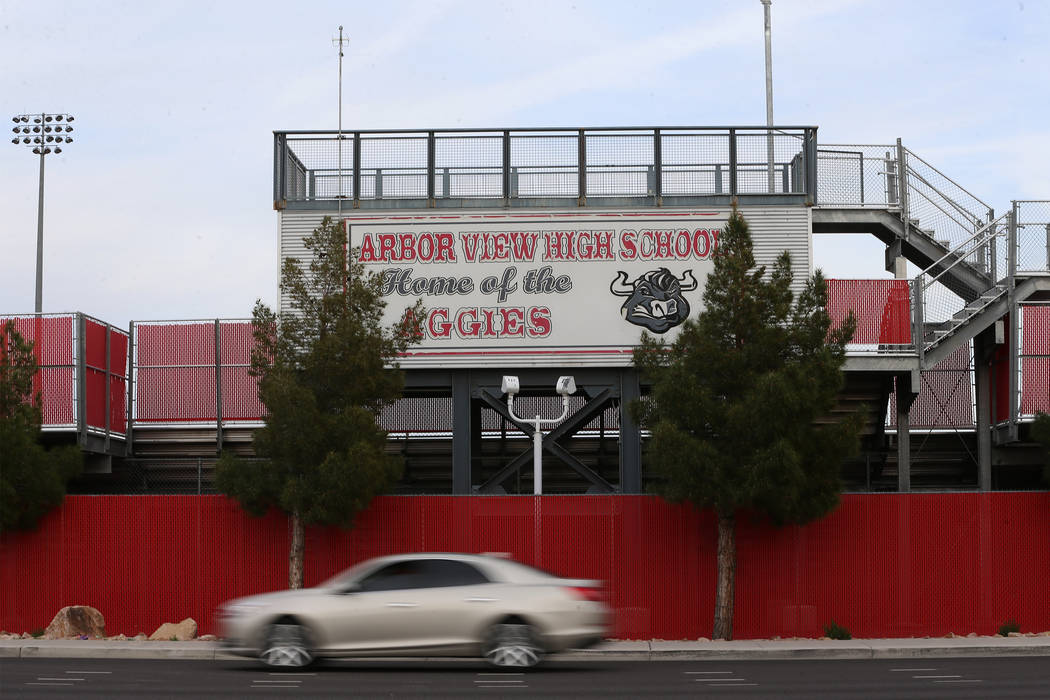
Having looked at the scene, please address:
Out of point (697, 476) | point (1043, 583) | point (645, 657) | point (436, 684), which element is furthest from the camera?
point (1043, 583)

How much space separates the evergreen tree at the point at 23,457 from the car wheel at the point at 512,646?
397 inches

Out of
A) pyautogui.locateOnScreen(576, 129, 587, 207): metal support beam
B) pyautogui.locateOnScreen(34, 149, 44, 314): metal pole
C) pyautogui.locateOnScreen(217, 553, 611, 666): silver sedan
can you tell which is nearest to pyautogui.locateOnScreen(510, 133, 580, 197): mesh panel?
pyautogui.locateOnScreen(576, 129, 587, 207): metal support beam

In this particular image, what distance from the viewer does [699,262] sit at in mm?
26703

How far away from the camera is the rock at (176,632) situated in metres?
22.6

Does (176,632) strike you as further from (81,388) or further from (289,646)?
(289,646)

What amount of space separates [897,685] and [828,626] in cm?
747

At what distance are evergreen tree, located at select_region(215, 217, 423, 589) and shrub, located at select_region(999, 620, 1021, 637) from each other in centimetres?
1024

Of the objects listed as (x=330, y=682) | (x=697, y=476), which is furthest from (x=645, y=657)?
(x=330, y=682)

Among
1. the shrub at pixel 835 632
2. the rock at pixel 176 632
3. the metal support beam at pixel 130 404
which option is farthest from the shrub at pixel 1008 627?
the metal support beam at pixel 130 404

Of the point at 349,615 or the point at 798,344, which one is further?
the point at 798,344

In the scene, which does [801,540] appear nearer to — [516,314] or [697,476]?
[697,476]

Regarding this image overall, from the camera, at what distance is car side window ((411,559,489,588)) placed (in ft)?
55.7

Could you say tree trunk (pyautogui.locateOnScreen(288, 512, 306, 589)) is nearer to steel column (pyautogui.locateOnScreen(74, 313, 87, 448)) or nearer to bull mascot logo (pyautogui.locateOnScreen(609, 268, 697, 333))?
steel column (pyautogui.locateOnScreen(74, 313, 87, 448))

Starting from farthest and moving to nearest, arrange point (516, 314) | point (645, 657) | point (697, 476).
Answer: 1. point (516, 314)
2. point (697, 476)
3. point (645, 657)
